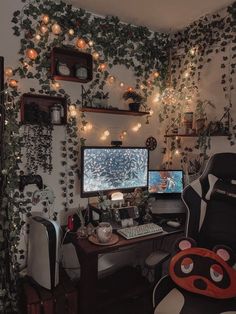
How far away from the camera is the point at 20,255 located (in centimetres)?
208

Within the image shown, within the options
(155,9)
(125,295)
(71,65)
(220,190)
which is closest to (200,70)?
(155,9)

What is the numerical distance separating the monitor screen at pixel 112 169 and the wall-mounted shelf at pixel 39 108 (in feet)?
1.25

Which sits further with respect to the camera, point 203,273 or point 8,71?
point 8,71

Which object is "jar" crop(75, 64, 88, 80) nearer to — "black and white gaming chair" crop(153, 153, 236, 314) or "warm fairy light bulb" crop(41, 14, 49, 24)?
"warm fairy light bulb" crop(41, 14, 49, 24)

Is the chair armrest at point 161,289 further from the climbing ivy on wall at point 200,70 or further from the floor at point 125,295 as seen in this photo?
the climbing ivy on wall at point 200,70

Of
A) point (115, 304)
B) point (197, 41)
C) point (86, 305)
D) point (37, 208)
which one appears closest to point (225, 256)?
point (86, 305)

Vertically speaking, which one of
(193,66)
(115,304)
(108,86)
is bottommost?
(115,304)

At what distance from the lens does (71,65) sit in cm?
225

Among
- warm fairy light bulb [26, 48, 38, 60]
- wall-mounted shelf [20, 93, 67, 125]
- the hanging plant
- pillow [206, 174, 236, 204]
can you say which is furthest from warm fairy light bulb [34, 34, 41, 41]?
pillow [206, 174, 236, 204]

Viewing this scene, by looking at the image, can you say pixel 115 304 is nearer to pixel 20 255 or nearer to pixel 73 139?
pixel 20 255

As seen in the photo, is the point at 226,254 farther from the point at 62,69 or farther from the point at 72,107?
the point at 62,69

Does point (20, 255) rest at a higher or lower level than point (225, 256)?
lower

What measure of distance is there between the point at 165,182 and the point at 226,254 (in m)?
1.02

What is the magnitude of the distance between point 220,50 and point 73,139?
60.7 inches
